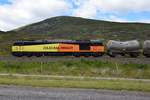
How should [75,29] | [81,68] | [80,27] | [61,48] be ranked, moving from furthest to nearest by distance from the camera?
[80,27]
[75,29]
[61,48]
[81,68]

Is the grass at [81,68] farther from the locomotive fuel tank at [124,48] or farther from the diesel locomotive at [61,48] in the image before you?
the locomotive fuel tank at [124,48]

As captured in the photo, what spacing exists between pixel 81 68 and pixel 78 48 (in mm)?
14486

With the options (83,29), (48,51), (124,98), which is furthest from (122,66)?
(83,29)

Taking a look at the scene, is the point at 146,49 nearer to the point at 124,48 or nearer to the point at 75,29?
the point at 124,48

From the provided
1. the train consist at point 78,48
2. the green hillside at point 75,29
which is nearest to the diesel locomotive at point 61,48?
the train consist at point 78,48

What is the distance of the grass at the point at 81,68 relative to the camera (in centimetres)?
3825

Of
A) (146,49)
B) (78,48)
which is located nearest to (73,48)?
(78,48)

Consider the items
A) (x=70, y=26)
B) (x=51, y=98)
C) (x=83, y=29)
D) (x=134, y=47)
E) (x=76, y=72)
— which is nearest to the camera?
(x=51, y=98)

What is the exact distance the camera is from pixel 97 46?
56.6 m

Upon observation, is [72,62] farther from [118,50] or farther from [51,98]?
[51,98]

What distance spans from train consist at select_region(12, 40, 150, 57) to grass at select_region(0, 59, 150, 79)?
1211cm

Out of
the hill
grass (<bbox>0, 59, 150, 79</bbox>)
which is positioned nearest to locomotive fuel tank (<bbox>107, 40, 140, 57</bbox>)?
grass (<bbox>0, 59, 150, 79</bbox>)

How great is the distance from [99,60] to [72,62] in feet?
10.8

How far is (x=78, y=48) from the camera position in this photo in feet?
184
